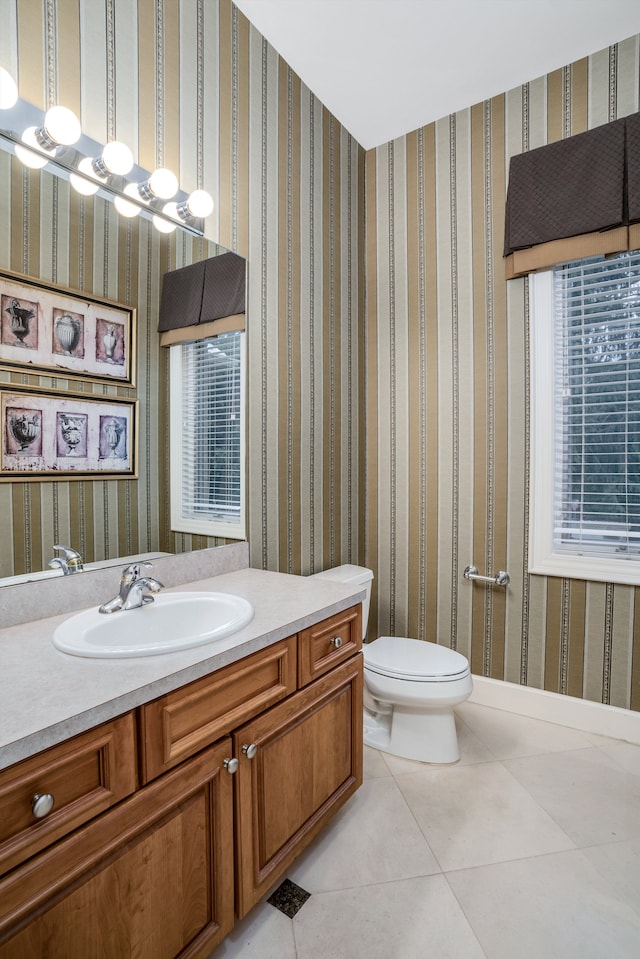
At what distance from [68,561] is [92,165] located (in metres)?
1.09

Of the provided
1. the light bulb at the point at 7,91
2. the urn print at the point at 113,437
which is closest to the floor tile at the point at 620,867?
the urn print at the point at 113,437

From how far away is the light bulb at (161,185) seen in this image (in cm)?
147

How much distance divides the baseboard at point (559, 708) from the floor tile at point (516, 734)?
0.11 ft

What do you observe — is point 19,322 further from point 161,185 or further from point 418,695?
point 418,695

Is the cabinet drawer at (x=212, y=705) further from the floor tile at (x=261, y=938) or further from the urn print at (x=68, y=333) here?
the urn print at (x=68, y=333)

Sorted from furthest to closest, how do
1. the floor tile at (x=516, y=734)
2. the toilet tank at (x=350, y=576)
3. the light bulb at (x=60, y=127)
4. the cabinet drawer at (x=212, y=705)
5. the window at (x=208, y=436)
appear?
1. the toilet tank at (x=350, y=576)
2. the floor tile at (x=516, y=734)
3. the window at (x=208, y=436)
4. the light bulb at (x=60, y=127)
5. the cabinet drawer at (x=212, y=705)

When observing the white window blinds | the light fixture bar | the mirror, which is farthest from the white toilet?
the light fixture bar

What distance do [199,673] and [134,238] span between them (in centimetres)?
126

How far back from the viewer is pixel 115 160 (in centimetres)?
135

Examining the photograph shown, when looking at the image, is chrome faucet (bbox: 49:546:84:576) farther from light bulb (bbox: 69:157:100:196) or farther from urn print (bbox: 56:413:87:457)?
light bulb (bbox: 69:157:100:196)

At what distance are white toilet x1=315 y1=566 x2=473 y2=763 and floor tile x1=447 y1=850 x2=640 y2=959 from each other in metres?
0.51

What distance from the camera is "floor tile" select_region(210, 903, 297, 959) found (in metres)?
1.13

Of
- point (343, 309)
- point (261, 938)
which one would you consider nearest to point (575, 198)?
point (343, 309)

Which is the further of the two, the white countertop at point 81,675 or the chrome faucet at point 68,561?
the chrome faucet at point 68,561
